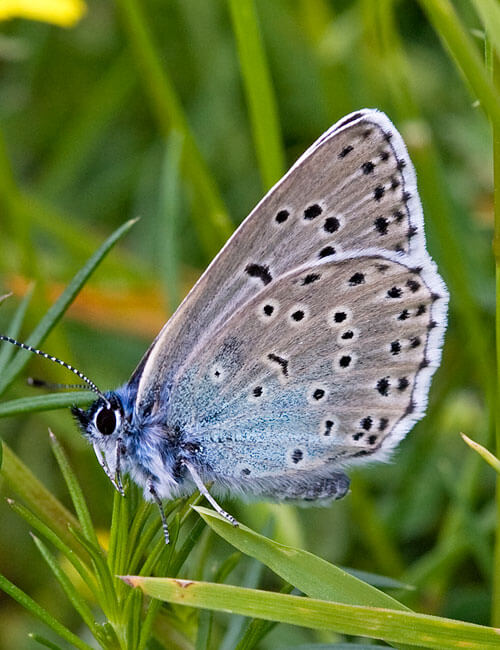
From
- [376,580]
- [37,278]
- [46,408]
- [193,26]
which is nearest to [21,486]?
[46,408]

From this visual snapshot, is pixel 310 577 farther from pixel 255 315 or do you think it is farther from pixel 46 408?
pixel 255 315

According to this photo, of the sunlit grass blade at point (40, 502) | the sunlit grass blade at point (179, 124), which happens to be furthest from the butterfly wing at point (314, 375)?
the sunlit grass blade at point (179, 124)

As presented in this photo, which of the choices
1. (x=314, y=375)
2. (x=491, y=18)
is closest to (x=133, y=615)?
(x=314, y=375)

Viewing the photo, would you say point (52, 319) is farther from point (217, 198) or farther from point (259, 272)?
point (217, 198)

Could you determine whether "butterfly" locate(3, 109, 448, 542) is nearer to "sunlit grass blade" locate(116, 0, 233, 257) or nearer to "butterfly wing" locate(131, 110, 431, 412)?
"butterfly wing" locate(131, 110, 431, 412)

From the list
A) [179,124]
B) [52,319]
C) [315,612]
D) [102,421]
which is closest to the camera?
[315,612]

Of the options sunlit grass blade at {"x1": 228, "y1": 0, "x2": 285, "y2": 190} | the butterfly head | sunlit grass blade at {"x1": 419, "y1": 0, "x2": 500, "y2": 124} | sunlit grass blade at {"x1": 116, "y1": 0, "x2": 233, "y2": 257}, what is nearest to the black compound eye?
the butterfly head

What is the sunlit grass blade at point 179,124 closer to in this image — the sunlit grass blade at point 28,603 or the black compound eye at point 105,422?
the black compound eye at point 105,422
